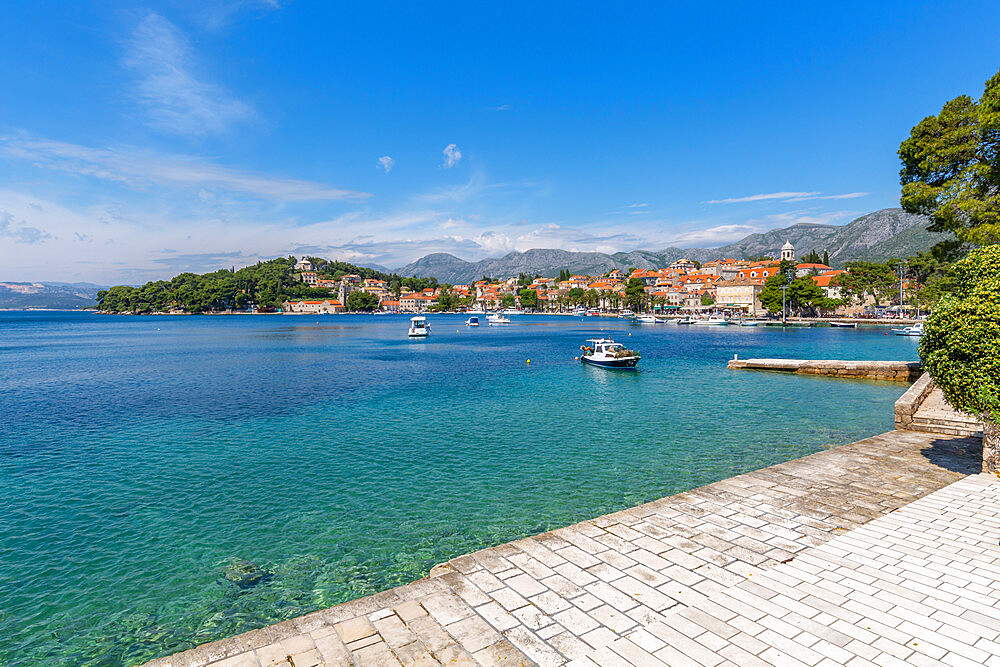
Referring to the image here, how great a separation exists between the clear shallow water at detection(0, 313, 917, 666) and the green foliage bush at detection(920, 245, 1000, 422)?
513cm

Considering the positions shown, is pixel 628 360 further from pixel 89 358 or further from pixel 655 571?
pixel 89 358

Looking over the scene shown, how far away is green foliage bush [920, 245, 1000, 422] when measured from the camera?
9852 millimetres

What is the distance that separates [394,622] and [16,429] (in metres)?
25.5

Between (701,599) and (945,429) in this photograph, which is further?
(945,429)

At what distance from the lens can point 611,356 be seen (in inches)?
1558

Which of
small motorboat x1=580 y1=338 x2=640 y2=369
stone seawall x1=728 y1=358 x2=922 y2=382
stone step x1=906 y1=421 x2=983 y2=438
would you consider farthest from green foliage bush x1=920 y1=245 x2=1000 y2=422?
small motorboat x1=580 y1=338 x2=640 y2=369

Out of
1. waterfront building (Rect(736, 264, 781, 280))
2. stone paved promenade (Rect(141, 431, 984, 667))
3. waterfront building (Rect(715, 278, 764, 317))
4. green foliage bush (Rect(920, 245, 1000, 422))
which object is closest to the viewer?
stone paved promenade (Rect(141, 431, 984, 667))

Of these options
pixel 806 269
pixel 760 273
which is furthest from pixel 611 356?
pixel 760 273

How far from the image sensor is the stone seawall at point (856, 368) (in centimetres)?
3023

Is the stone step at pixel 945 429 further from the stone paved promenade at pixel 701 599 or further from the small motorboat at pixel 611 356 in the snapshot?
the small motorboat at pixel 611 356

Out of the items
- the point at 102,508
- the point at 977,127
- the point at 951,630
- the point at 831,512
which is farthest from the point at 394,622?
the point at 977,127

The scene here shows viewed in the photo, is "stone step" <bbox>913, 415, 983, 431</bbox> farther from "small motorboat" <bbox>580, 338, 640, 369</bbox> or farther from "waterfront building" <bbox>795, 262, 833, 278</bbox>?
"waterfront building" <bbox>795, 262, 833, 278</bbox>

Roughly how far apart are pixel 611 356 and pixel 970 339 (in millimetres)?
29427

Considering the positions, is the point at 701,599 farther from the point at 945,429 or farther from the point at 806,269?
the point at 806,269
